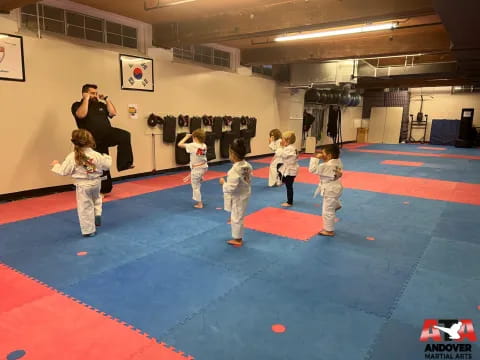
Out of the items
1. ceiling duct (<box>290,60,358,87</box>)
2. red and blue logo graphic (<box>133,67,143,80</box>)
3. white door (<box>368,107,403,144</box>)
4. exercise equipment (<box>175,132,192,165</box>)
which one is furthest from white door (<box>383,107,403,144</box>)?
red and blue logo graphic (<box>133,67,143,80</box>)

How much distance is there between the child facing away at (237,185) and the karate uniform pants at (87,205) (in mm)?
1465

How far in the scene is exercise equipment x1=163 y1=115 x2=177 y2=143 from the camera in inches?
304

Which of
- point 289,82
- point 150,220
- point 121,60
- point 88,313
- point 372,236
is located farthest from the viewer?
point 289,82

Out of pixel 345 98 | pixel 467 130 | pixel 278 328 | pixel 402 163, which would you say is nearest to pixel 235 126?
pixel 402 163

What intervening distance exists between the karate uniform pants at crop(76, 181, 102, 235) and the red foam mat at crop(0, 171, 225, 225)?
132 centimetres

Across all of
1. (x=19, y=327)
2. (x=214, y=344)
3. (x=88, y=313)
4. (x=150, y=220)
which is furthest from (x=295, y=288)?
(x=150, y=220)

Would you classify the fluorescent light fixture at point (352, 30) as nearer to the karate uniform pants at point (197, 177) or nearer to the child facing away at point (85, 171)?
the karate uniform pants at point (197, 177)

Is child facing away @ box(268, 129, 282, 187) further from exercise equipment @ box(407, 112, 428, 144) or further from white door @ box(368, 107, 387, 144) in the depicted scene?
exercise equipment @ box(407, 112, 428, 144)

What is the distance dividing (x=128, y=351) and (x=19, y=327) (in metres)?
0.81

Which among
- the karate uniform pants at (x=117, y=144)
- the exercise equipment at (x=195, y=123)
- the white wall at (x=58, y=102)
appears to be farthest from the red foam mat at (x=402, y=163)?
the karate uniform pants at (x=117, y=144)

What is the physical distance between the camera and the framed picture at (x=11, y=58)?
5078mm

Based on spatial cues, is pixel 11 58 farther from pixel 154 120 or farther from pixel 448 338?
pixel 448 338

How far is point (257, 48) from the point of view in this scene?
949 cm

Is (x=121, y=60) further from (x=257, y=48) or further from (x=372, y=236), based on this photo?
(x=372, y=236)
